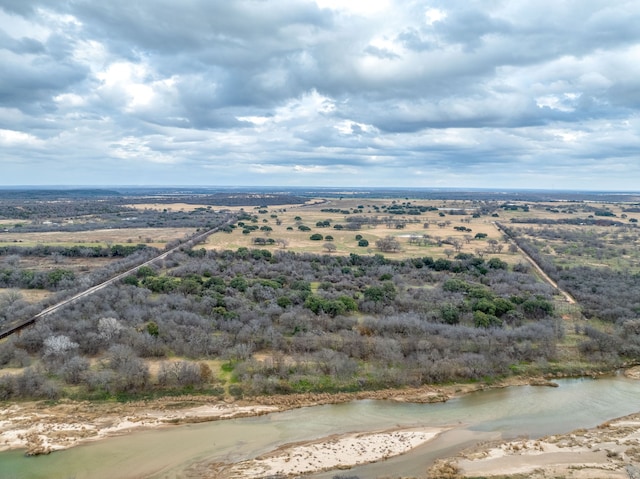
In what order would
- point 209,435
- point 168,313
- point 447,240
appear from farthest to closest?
point 447,240, point 168,313, point 209,435

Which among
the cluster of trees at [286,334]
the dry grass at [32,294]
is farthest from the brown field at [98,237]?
the cluster of trees at [286,334]

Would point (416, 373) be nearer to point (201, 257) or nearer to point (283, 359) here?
point (283, 359)

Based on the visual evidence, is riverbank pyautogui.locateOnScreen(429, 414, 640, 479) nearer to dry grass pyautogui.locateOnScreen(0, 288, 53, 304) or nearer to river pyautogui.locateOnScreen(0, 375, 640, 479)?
river pyautogui.locateOnScreen(0, 375, 640, 479)

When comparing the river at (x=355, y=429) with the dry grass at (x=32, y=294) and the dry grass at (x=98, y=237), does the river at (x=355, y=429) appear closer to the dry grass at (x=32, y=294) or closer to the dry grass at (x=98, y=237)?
the dry grass at (x=32, y=294)

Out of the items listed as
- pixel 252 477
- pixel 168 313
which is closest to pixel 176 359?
pixel 168 313

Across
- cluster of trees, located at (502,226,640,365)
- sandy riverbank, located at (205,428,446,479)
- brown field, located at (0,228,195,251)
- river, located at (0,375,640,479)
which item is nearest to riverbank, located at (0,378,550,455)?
river, located at (0,375,640,479)

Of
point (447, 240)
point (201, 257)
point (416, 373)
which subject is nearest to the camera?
point (416, 373)
